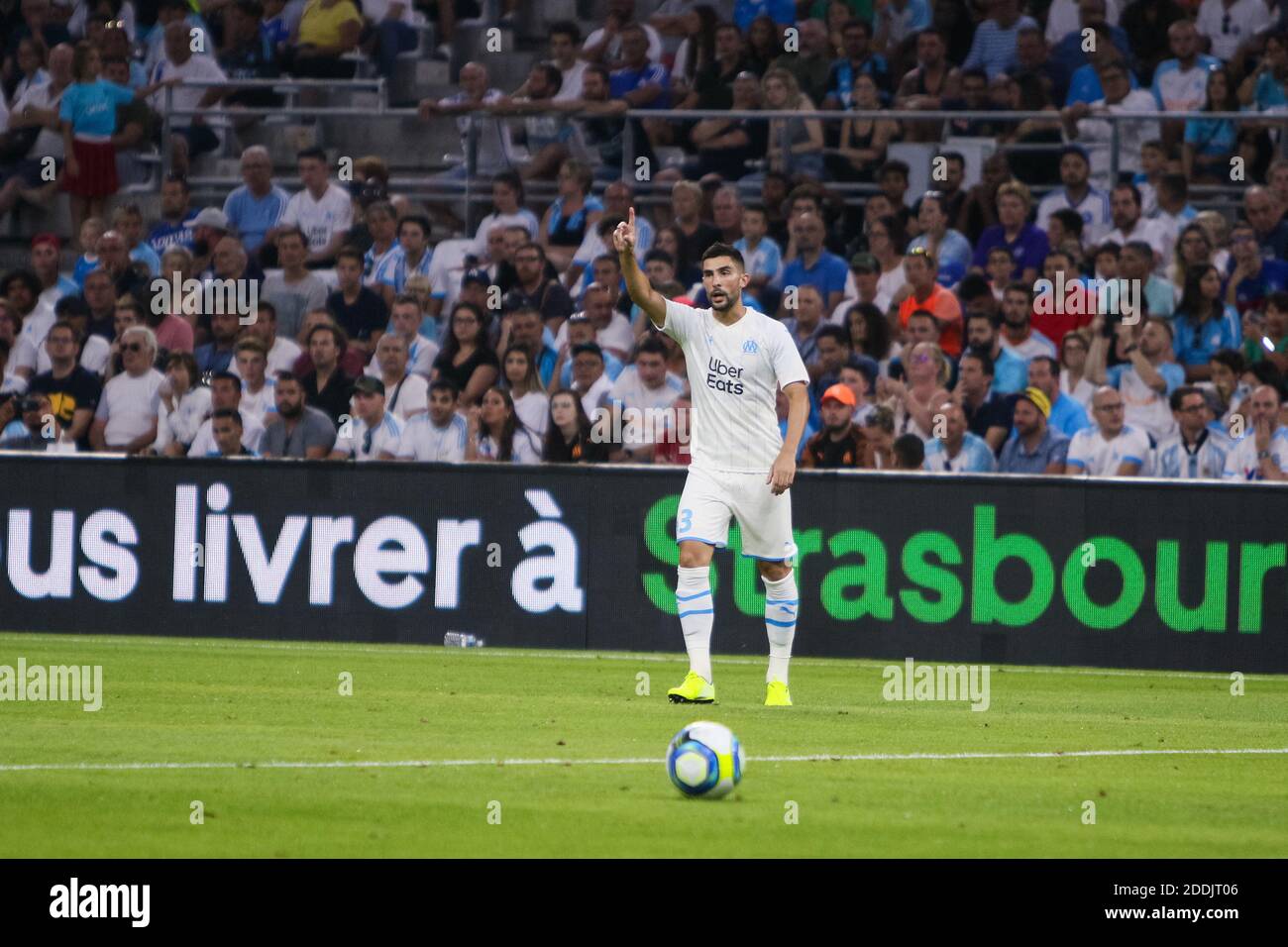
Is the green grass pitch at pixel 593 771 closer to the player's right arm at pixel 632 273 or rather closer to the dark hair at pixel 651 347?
the player's right arm at pixel 632 273

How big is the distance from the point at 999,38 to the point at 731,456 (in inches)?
404

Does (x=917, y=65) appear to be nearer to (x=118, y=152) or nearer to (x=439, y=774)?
(x=118, y=152)

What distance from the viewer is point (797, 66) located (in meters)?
20.9

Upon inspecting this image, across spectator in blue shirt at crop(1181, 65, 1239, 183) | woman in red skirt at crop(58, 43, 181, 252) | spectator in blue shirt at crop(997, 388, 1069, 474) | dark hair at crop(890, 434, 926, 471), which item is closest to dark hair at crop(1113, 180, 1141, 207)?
spectator in blue shirt at crop(1181, 65, 1239, 183)

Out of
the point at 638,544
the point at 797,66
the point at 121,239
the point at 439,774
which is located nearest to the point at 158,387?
the point at 121,239

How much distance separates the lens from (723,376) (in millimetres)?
11750

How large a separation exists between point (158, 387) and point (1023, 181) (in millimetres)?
8102

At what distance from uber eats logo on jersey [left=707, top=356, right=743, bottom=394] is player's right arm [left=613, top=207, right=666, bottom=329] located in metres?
A: 0.44

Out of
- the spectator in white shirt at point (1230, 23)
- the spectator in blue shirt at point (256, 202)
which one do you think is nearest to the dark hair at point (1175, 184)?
the spectator in white shirt at point (1230, 23)

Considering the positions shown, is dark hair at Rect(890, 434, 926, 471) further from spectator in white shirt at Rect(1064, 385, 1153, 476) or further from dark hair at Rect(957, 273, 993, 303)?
dark hair at Rect(957, 273, 993, 303)

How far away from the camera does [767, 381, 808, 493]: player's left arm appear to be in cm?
1109

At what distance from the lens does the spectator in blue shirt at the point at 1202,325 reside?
57.5 ft

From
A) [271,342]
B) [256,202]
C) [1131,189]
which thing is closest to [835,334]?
[1131,189]

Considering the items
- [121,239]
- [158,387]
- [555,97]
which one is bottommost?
[158,387]
